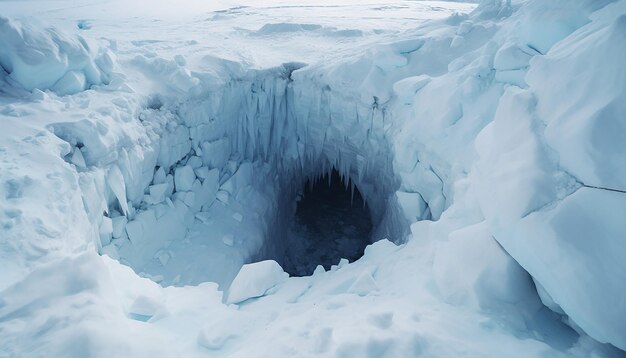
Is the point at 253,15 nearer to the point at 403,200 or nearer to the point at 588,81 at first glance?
the point at 403,200

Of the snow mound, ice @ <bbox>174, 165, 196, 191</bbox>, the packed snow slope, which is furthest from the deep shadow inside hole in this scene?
the snow mound

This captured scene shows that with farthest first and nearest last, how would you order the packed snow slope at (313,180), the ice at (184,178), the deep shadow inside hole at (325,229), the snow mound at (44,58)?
the deep shadow inside hole at (325,229)
the ice at (184,178)
the snow mound at (44,58)
the packed snow slope at (313,180)

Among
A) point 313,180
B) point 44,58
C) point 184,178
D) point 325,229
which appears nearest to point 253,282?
point 184,178

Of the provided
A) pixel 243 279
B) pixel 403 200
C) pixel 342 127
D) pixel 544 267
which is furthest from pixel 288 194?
pixel 544 267

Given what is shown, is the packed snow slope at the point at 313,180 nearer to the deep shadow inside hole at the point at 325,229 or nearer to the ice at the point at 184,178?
the ice at the point at 184,178

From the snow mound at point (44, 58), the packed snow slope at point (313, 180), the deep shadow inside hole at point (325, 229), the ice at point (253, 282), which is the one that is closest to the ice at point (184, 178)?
the packed snow slope at point (313, 180)

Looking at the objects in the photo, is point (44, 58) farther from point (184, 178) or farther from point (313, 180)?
point (313, 180)
